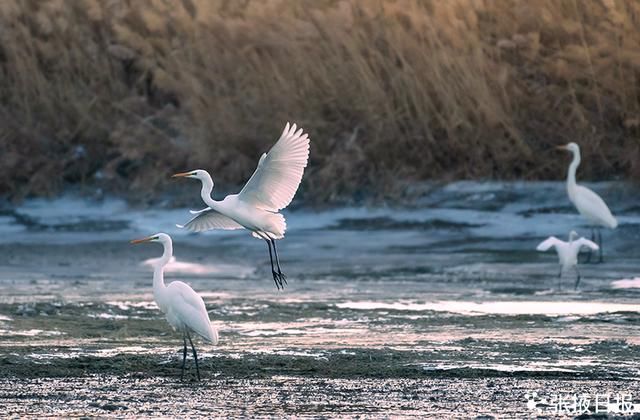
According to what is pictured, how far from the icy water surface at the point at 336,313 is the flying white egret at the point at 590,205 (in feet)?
0.92

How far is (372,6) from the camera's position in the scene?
51.2 ft

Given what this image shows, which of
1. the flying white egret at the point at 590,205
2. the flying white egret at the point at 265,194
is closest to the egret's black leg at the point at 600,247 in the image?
the flying white egret at the point at 590,205

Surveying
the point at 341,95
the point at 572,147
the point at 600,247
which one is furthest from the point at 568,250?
the point at 341,95

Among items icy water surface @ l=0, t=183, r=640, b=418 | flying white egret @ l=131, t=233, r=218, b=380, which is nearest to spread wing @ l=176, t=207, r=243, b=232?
icy water surface @ l=0, t=183, r=640, b=418

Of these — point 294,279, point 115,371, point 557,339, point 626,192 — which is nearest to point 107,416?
point 115,371

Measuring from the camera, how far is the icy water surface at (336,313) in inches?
285

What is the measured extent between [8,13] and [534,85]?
5732 millimetres

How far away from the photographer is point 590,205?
1315 centimetres

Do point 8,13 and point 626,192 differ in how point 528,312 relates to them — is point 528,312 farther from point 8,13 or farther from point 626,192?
point 8,13

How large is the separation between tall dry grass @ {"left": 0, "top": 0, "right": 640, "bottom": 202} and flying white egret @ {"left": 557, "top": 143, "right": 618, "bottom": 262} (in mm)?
905

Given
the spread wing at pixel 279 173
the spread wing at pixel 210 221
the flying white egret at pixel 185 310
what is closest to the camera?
the flying white egret at pixel 185 310

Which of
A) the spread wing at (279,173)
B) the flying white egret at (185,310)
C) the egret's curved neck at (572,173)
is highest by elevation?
the egret's curved neck at (572,173)

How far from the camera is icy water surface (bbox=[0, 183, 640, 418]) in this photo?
7.24 metres

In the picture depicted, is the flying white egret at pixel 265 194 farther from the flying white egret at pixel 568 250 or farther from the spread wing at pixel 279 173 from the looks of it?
the flying white egret at pixel 568 250
